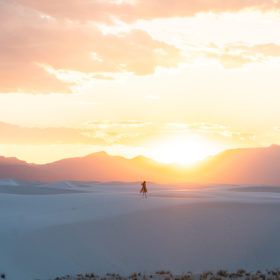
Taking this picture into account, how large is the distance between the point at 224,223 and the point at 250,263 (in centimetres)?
403

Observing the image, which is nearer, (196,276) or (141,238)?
(196,276)

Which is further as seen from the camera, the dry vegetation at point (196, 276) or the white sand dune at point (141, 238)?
the white sand dune at point (141, 238)

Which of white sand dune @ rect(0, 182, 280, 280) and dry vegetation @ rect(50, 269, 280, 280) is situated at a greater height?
white sand dune @ rect(0, 182, 280, 280)

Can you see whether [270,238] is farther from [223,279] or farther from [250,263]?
[223,279]

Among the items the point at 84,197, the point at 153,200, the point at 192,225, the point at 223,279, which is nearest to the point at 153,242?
the point at 192,225

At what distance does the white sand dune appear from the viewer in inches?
950

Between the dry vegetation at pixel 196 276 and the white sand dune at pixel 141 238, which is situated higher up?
the white sand dune at pixel 141 238

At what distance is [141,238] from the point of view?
2677 cm

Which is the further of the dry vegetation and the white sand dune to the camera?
the white sand dune

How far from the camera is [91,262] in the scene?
2434 centimetres

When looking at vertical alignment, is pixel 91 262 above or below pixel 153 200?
below

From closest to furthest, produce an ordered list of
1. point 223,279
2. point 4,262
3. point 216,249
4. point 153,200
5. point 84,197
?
point 223,279
point 4,262
point 216,249
point 153,200
point 84,197

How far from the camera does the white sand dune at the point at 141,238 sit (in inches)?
950

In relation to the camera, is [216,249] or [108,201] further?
[108,201]
